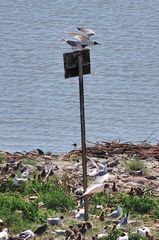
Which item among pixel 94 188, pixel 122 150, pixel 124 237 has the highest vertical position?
pixel 94 188

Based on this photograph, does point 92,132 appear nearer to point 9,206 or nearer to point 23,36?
point 9,206

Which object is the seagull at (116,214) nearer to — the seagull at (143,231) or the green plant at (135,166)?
the seagull at (143,231)

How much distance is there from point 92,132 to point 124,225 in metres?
4.99

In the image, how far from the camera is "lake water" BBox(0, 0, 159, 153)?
1529cm

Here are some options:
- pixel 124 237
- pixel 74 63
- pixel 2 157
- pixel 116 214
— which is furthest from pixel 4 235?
pixel 2 157

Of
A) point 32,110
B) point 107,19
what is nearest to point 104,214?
point 32,110

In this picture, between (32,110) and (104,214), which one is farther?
(32,110)

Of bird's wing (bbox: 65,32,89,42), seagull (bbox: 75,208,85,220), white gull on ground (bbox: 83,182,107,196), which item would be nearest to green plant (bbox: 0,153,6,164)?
seagull (bbox: 75,208,85,220)

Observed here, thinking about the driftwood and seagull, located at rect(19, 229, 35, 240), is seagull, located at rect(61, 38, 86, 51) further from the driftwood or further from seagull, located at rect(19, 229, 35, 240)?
the driftwood

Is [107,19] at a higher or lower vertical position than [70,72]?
lower

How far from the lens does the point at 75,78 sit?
1788 centimetres

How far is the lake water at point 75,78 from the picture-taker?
15.3m

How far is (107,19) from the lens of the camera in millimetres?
23047

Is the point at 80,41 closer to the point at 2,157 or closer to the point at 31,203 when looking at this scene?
the point at 31,203
